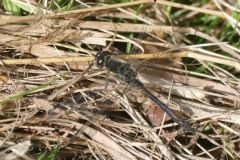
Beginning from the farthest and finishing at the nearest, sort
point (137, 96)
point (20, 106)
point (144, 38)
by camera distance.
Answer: point (144, 38) < point (137, 96) < point (20, 106)

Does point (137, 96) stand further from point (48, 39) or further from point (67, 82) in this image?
point (48, 39)

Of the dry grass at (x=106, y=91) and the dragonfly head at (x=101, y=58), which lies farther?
the dragonfly head at (x=101, y=58)

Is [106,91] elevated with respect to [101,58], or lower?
lower

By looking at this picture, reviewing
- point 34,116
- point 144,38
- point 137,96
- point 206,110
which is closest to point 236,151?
point 206,110

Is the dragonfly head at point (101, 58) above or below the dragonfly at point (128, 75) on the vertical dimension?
above
